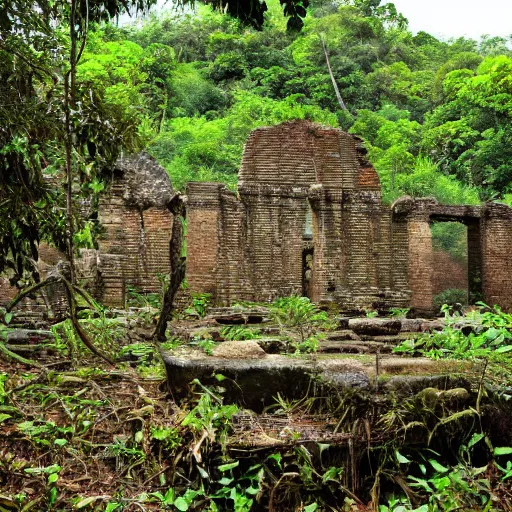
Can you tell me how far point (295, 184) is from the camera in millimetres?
11633

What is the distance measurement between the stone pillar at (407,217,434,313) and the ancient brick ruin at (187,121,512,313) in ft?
2.63

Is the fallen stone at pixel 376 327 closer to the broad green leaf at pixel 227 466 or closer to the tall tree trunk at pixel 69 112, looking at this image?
the tall tree trunk at pixel 69 112

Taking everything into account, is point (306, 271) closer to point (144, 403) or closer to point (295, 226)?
point (295, 226)

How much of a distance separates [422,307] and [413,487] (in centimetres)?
979

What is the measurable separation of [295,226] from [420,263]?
3036mm

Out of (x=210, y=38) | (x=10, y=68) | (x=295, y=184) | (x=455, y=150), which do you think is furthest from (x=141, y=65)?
(x=10, y=68)

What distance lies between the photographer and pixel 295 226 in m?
11.5

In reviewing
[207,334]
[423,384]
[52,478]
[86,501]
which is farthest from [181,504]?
[207,334]

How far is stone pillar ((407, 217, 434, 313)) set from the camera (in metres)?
12.9

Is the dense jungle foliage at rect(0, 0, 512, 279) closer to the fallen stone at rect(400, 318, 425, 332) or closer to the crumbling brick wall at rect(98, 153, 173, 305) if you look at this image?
the crumbling brick wall at rect(98, 153, 173, 305)

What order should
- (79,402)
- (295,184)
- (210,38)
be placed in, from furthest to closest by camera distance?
(210,38)
(295,184)
(79,402)

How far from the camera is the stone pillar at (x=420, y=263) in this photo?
1291 centimetres

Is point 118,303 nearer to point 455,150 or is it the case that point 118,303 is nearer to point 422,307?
point 422,307

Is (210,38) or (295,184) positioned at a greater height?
(210,38)
